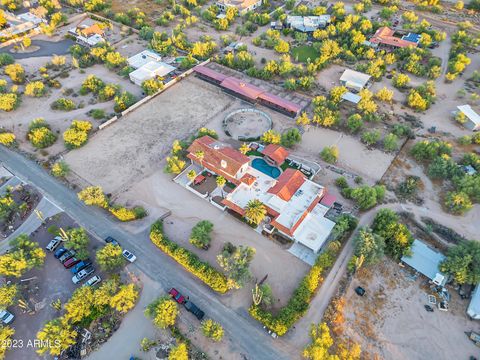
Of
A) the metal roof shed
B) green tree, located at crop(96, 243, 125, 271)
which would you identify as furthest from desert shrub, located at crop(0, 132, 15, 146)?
the metal roof shed

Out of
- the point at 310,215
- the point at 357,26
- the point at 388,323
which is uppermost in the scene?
the point at 357,26

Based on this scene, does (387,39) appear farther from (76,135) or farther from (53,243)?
(53,243)

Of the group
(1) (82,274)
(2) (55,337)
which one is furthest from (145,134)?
(2) (55,337)

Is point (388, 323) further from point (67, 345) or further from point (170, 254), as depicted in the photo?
point (67, 345)

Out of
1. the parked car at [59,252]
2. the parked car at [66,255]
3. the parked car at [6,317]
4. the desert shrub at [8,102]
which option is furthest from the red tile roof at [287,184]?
the desert shrub at [8,102]

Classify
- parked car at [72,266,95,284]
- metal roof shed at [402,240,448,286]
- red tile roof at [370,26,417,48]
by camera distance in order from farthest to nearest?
red tile roof at [370,26,417,48], metal roof shed at [402,240,448,286], parked car at [72,266,95,284]

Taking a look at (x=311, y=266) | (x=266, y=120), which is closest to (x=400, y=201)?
(x=311, y=266)

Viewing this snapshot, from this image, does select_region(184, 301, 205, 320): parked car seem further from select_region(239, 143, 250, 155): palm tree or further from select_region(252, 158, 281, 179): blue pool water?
select_region(239, 143, 250, 155): palm tree

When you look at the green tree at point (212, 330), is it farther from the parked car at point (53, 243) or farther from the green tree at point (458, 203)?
the green tree at point (458, 203)
